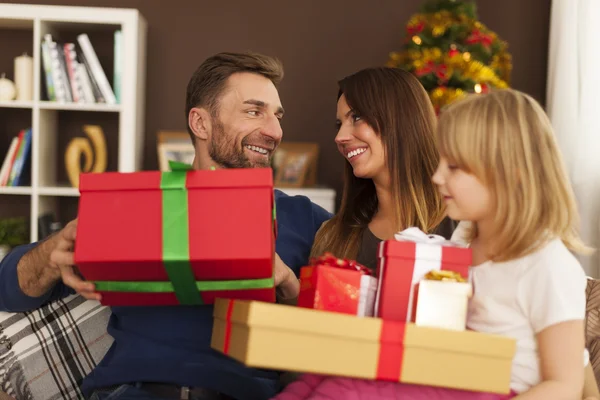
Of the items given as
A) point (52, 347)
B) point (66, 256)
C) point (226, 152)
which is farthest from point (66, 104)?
point (66, 256)

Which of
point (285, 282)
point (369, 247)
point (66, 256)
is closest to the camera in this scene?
point (66, 256)

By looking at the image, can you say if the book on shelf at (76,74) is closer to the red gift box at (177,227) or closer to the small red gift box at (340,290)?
the red gift box at (177,227)

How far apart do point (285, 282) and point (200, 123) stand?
31.5 inches

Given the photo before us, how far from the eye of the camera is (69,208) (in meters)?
4.21

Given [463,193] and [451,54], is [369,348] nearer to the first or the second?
[463,193]

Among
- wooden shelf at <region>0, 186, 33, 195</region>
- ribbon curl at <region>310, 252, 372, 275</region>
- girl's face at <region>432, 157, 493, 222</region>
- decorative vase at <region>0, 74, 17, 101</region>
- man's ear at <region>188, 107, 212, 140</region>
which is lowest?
wooden shelf at <region>0, 186, 33, 195</region>

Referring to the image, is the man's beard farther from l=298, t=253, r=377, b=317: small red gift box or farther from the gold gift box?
the gold gift box

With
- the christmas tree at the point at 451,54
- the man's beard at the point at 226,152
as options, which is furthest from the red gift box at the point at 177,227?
the christmas tree at the point at 451,54

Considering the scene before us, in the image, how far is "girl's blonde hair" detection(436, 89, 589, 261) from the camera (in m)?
1.17

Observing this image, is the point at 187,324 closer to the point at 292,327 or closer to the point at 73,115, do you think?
the point at 292,327

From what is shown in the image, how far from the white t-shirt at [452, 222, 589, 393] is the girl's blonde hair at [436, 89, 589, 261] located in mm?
25

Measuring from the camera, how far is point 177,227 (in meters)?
1.17

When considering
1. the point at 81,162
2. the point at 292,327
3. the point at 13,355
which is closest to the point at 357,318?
the point at 292,327

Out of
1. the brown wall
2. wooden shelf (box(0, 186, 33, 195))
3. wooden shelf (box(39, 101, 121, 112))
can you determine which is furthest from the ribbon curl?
the brown wall
